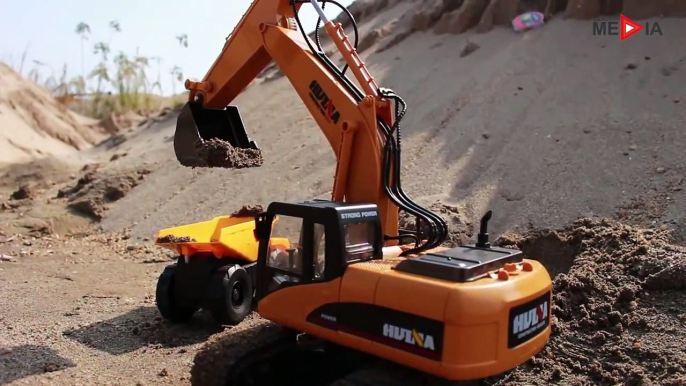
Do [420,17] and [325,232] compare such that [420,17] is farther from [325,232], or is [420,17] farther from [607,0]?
[325,232]

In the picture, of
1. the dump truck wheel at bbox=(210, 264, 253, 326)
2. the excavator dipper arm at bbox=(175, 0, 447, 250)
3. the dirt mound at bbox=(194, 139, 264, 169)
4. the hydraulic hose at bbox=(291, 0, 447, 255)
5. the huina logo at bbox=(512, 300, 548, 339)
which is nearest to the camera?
the huina logo at bbox=(512, 300, 548, 339)

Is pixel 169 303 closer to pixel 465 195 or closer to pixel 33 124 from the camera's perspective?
pixel 465 195

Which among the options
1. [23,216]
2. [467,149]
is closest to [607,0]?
[467,149]

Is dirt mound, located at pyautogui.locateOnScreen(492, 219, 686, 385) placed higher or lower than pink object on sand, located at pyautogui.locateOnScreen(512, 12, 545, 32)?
lower

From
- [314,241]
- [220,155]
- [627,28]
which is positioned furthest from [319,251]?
[627,28]

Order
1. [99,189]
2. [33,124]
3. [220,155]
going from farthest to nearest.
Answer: [33,124]
[99,189]
[220,155]

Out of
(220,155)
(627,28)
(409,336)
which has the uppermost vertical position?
(627,28)

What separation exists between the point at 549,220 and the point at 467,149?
2.45 m

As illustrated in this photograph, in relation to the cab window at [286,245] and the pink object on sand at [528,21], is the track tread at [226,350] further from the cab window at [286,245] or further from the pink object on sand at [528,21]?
the pink object on sand at [528,21]

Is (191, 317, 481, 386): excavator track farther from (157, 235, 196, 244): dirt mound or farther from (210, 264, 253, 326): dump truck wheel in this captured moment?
(157, 235, 196, 244): dirt mound

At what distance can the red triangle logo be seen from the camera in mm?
10891

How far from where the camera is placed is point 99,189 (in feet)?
41.9

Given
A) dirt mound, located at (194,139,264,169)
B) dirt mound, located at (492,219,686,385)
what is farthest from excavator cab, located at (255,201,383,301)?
dirt mound, located at (492,219,686,385)

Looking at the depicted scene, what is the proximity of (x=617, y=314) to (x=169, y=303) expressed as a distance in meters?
3.95
